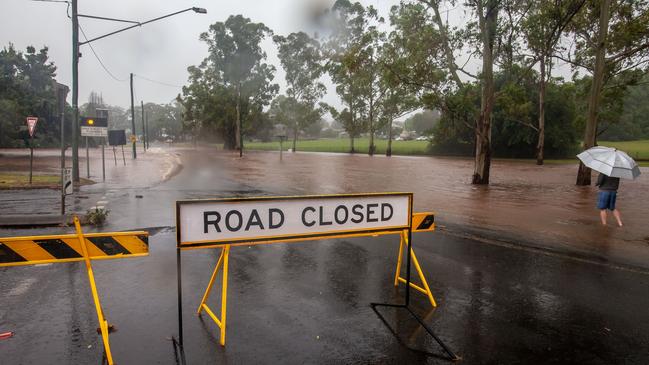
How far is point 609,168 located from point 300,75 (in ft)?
189

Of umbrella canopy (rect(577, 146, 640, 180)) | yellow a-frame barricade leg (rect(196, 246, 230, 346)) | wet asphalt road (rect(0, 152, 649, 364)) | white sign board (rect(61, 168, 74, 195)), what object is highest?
umbrella canopy (rect(577, 146, 640, 180))

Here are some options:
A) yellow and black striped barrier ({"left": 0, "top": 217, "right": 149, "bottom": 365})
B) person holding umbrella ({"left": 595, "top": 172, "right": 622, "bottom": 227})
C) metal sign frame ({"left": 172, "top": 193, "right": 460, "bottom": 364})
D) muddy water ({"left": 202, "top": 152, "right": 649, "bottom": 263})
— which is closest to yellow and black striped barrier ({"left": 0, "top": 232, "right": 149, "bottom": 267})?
yellow and black striped barrier ({"left": 0, "top": 217, "right": 149, "bottom": 365})

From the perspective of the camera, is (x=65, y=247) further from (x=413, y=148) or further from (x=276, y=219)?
(x=413, y=148)

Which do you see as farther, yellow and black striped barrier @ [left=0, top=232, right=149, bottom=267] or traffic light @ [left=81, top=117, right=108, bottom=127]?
traffic light @ [left=81, top=117, right=108, bottom=127]

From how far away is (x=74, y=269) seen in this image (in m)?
5.84

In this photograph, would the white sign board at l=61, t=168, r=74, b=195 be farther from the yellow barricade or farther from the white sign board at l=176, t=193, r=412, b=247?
the white sign board at l=176, t=193, r=412, b=247

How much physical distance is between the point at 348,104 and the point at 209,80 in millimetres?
25102

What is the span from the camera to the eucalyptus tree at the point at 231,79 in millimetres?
63219

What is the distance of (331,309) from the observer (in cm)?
466

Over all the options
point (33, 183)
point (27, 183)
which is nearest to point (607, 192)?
point (33, 183)

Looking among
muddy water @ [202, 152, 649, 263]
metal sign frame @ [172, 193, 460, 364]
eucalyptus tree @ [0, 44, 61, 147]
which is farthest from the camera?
eucalyptus tree @ [0, 44, 61, 147]

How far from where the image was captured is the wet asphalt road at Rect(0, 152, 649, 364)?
3.71 metres

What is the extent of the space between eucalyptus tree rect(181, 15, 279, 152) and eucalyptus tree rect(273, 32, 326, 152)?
346cm

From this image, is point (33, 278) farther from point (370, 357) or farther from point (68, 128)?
point (68, 128)
